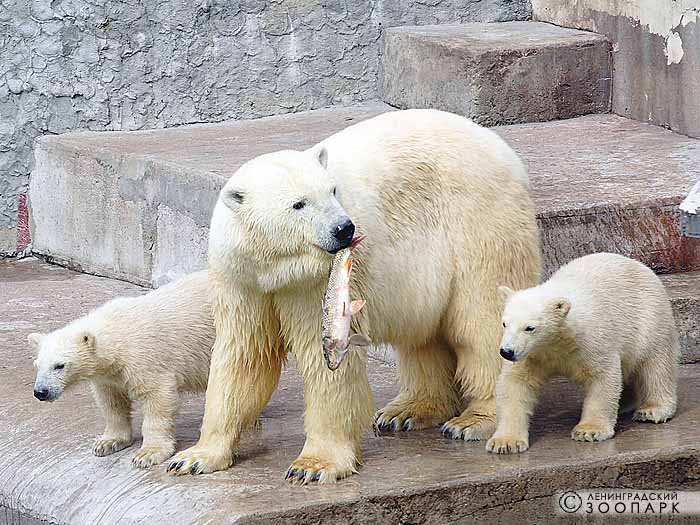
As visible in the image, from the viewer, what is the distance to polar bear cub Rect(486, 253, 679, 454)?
3836 millimetres

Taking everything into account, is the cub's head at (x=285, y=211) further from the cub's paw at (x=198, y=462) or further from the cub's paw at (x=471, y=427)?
the cub's paw at (x=471, y=427)

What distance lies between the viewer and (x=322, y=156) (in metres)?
3.65

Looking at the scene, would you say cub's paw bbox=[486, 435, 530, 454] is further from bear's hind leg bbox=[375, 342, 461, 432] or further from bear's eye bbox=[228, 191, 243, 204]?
bear's eye bbox=[228, 191, 243, 204]

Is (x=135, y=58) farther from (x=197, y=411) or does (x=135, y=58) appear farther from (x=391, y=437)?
(x=391, y=437)

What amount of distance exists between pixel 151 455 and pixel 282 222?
90 cm

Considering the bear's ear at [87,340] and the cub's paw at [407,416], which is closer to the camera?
the bear's ear at [87,340]

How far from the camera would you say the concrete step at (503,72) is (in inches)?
253

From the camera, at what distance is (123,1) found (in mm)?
6707

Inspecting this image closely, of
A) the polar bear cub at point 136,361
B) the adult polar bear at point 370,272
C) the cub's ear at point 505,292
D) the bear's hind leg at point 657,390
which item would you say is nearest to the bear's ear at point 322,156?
the adult polar bear at point 370,272

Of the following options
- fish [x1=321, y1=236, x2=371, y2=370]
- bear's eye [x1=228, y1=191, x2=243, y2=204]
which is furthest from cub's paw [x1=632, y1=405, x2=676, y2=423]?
bear's eye [x1=228, y1=191, x2=243, y2=204]

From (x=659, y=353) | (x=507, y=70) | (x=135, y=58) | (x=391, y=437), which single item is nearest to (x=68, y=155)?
(x=135, y=58)

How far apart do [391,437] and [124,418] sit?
797 millimetres

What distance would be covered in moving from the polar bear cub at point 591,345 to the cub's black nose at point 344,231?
0.61 m

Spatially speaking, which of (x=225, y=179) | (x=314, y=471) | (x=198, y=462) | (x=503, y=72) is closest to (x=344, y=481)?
(x=314, y=471)
